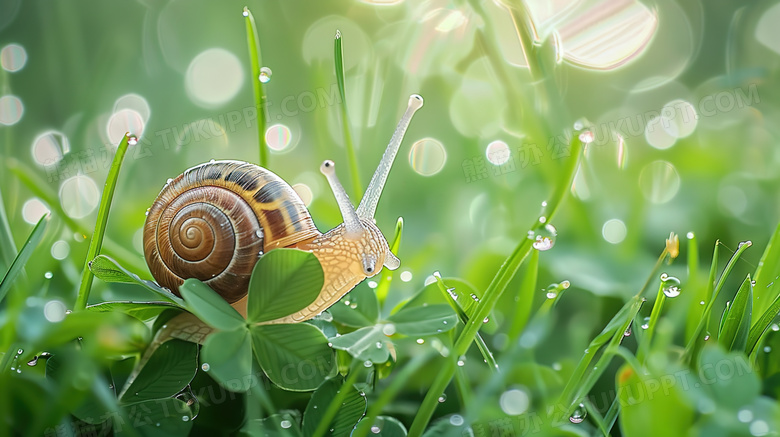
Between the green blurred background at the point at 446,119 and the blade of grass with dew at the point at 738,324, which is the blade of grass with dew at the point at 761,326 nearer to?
the blade of grass with dew at the point at 738,324

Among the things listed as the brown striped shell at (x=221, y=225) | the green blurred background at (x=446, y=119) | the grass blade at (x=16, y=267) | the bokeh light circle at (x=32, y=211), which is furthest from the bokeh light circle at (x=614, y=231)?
the bokeh light circle at (x=32, y=211)

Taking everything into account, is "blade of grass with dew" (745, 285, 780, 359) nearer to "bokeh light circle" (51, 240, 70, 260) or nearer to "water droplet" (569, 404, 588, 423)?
"water droplet" (569, 404, 588, 423)

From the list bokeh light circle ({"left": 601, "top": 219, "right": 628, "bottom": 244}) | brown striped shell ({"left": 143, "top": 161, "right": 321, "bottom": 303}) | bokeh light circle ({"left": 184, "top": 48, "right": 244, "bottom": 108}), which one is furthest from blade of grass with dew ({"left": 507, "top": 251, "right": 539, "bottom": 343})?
bokeh light circle ({"left": 184, "top": 48, "right": 244, "bottom": 108})

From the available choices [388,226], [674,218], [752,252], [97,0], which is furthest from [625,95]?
[97,0]

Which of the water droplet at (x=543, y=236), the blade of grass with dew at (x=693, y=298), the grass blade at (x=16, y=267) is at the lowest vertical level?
the blade of grass with dew at (x=693, y=298)

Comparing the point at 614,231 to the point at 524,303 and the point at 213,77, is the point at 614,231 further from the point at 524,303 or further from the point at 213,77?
the point at 213,77

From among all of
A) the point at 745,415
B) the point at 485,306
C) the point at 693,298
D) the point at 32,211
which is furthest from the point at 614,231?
the point at 32,211

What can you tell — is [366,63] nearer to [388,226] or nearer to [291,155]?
[291,155]
